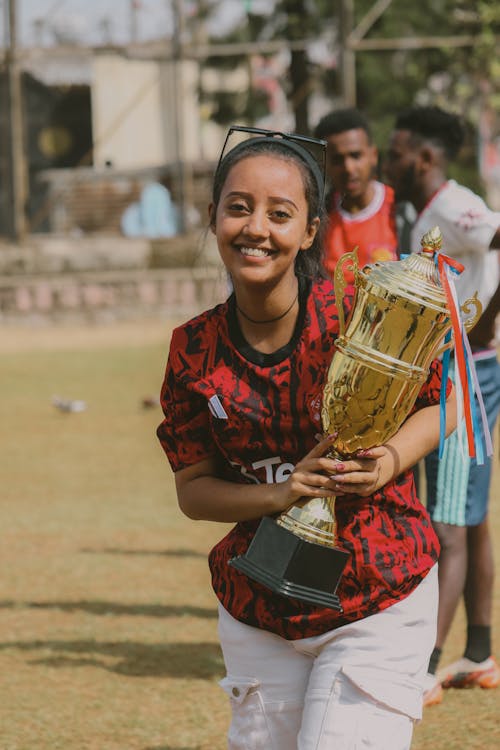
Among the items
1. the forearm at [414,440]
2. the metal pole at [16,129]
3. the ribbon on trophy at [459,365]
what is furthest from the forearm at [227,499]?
the metal pole at [16,129]

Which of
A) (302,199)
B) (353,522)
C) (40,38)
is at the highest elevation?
(40,38)

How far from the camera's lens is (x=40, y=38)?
84.8 ft

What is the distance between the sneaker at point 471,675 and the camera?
4867 millimetres

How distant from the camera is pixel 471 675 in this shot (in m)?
4.88

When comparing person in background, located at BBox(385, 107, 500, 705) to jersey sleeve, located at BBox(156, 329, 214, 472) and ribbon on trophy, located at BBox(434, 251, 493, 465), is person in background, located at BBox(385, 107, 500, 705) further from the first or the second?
jersey sleeve, located at BBox(156, 329, 214, 472)

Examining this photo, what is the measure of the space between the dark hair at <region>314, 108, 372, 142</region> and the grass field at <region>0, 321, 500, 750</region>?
209 cm

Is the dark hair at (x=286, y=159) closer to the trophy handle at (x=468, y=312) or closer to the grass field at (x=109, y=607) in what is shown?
the trophy handle at (x=468, y=312)

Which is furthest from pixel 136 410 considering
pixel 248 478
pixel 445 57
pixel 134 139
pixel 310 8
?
pixel 134 139

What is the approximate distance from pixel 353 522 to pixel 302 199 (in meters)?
0.69

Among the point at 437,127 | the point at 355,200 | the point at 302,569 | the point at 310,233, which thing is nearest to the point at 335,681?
the point at 302,569

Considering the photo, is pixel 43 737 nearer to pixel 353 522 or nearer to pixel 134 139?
pixel 353 522

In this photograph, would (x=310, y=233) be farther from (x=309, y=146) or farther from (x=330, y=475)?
(x=330, y=475)

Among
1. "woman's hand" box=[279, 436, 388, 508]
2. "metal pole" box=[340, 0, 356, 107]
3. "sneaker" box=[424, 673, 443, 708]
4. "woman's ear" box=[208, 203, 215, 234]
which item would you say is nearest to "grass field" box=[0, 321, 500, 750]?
"sneaker" box=[424, 673, 443, 708]

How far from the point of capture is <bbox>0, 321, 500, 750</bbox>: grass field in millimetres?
4473
